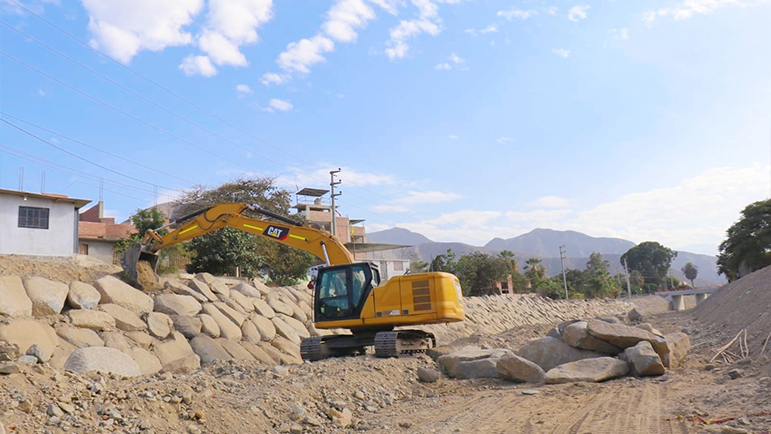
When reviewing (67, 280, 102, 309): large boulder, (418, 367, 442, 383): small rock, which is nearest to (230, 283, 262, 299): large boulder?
(67, 280, 102, 309): large boulder

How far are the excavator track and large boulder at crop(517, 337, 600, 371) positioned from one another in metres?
2.13

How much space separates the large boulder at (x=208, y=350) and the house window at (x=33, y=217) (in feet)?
46.3

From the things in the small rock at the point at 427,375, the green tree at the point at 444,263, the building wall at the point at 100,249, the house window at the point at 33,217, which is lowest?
the small rock at the point at 427,375

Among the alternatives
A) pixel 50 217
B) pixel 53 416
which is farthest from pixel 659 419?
pixel 50 217

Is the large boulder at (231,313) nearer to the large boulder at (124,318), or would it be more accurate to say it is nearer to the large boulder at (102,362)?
the large boulder at (124,318)

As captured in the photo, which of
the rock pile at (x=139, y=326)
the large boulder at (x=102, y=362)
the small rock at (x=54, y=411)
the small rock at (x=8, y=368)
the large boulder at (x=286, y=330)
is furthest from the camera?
the large boulder at (x=286, y=330)

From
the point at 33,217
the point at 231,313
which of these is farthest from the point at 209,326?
the point at 33,217

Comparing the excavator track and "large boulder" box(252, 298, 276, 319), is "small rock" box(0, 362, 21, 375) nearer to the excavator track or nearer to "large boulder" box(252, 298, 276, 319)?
the excavator track

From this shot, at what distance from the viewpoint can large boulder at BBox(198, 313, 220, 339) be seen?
1415cm

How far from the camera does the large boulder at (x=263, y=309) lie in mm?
16859

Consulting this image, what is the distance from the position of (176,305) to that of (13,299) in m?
3.73

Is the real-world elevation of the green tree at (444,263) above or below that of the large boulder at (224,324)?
above

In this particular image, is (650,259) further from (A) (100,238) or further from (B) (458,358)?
(B) (458,358)

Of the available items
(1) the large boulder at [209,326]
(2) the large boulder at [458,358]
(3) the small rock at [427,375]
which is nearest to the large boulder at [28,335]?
(1) the large boulder at [209,326]
